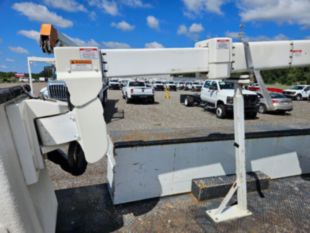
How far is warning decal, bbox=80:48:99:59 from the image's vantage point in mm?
1886

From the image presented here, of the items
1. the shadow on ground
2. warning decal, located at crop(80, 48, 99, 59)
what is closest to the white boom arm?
warning decal, located at crop(80, 48, 99, 59)

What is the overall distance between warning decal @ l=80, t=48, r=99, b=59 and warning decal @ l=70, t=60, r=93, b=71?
0.04m

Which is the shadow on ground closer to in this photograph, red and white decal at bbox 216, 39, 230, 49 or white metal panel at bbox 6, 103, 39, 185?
white metal panel at bbox 6, 103, 39, 185

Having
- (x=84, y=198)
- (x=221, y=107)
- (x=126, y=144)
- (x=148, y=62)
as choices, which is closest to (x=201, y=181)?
(x=126, y=144)

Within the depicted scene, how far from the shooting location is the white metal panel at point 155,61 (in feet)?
6.85

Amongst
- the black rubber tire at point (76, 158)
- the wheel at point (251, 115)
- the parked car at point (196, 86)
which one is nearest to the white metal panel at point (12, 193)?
the black rubber tire at point (76, 158)

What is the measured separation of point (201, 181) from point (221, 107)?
8.70 metres

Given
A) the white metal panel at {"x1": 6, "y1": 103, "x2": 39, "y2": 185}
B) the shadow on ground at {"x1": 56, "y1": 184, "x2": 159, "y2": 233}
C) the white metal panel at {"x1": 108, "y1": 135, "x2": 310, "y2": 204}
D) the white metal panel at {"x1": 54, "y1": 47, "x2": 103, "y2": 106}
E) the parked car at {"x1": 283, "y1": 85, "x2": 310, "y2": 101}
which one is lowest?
the parked car at {"x1": 283, "y1": 85, "x2": 310, "y2": 101}

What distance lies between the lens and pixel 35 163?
175cm

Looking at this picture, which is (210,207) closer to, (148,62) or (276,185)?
(276,185)

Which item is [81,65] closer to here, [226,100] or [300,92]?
[226,100]

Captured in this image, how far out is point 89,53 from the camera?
75.8 inches

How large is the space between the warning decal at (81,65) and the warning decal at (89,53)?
0.04 m

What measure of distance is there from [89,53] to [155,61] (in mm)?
615
